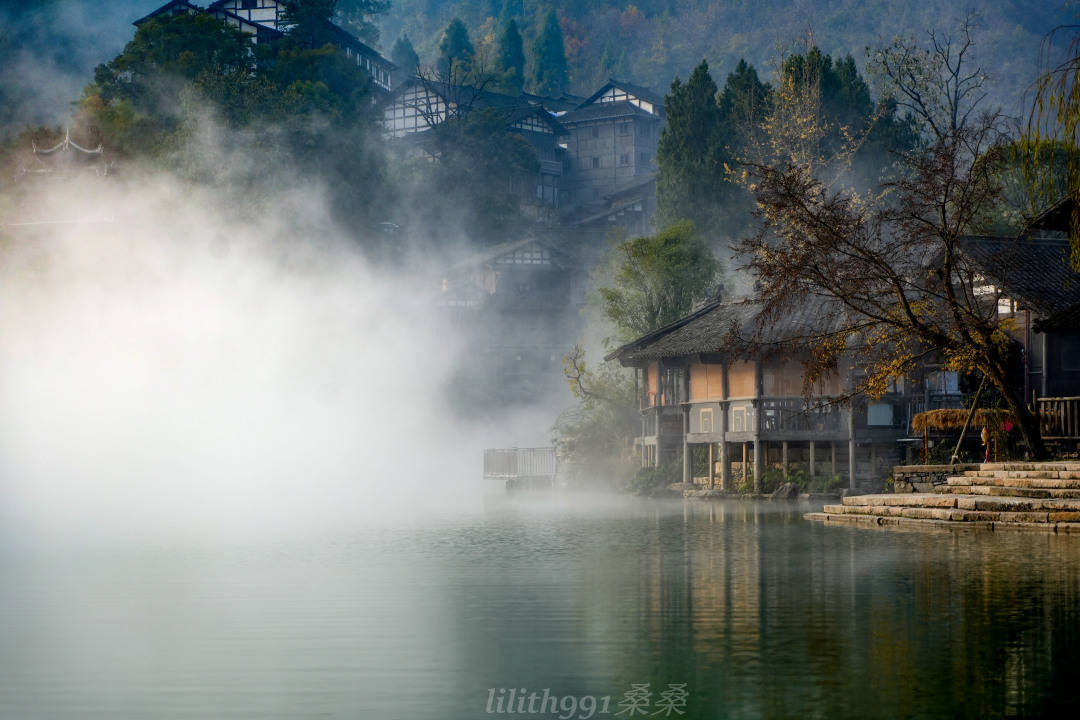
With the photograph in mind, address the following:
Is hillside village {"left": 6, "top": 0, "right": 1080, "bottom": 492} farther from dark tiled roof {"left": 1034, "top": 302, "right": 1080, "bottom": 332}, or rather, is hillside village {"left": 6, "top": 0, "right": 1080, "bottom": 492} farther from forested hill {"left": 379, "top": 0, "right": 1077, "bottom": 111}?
forested hill {"left": 379, "top": 0, "right": 1077, "bottom": 111}

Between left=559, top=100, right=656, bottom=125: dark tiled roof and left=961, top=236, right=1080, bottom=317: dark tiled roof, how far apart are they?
56239 mm

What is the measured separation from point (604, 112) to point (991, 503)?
242ft

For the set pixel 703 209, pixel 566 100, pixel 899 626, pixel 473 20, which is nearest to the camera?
pixel 899 626

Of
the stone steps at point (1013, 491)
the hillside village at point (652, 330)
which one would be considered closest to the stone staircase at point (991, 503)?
the stone steps at point (1013, 491)

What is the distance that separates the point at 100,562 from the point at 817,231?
15.2 m

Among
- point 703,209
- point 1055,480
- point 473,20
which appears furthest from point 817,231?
point 473,20

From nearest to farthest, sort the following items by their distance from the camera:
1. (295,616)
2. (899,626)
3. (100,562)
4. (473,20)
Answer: (899,626) < (295,616) < (100,562) < (473,20)

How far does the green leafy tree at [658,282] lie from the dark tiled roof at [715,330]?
16.2 ft

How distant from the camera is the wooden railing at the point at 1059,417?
28.5 meters

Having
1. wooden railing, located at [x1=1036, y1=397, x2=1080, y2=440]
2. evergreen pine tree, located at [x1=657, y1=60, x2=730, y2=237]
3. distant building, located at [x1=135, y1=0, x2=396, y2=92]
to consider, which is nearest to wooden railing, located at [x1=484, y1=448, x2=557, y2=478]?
evergreen pine tree, located at [x1=657, y1=60, x2=730, y2=237]

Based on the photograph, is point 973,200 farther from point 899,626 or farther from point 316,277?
point 316,277

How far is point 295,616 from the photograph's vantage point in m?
13.4

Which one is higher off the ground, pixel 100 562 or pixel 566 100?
pixel 566 100

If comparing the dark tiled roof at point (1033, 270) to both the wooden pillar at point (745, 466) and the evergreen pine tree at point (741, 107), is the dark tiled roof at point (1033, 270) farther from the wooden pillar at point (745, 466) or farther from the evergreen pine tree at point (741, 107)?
the evergreen pine tree at point (741, 107)
